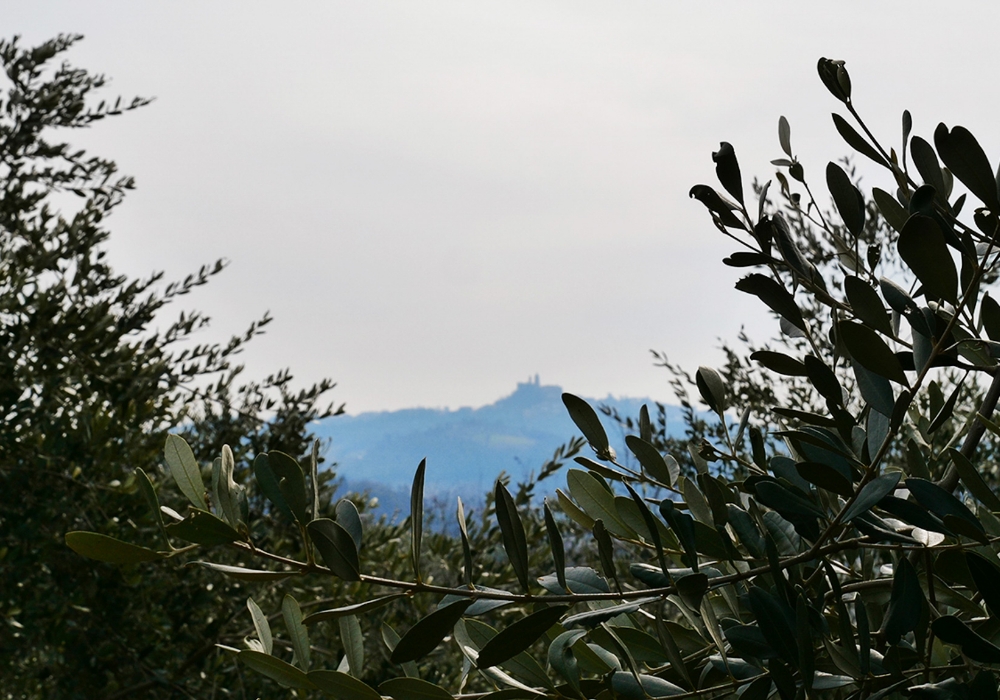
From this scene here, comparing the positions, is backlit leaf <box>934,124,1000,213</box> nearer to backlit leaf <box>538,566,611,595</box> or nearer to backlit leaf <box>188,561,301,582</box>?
backlit leaf <box>538,566,611,595</box>

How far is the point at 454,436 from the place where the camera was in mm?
113875

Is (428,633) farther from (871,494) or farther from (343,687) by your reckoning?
(871,494)

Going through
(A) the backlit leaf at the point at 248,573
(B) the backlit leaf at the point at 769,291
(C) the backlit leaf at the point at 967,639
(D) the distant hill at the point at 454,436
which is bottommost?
(C) the backlit leaf at the point at 967,639

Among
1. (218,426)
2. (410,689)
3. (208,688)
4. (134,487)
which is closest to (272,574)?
(410,689)

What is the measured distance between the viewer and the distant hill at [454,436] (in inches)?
3927

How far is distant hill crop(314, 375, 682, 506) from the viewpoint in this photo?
99.8 metres

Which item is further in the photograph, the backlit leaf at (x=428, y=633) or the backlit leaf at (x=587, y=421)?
the backlit leaf at (x=587, y=421)

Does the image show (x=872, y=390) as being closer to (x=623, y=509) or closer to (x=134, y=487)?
(x=623, y=509)

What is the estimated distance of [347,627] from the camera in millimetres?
718

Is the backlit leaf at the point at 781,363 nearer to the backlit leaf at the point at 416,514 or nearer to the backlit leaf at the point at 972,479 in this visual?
the backlit leaf at the point at 972,479

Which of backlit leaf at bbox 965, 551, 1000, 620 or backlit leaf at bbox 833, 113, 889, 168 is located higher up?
backlit leaf at bbox 833, 113, 889, 168

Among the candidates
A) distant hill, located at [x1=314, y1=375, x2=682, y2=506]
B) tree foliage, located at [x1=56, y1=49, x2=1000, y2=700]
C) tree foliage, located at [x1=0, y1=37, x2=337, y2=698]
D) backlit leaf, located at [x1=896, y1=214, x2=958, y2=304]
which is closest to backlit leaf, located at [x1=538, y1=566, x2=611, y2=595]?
tree foliage, located at [x1=56, y1=49, x2=1000, y2=700]

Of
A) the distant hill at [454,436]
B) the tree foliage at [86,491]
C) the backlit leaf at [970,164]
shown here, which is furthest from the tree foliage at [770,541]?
the distant hill at [454,436]

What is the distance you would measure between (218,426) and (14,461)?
668 millimetres
